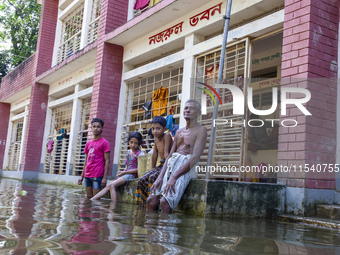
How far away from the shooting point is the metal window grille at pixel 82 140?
37.9 ft

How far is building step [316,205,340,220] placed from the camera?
4406 mm

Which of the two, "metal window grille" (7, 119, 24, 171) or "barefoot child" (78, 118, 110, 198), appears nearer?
"barefoot child" (78, 118, 110, 198)

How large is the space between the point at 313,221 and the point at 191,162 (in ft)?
5.04

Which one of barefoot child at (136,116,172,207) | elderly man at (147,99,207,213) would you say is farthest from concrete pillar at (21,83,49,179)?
elderly man at (147,99,207,213)

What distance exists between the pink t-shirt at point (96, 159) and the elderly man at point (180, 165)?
1844 mm

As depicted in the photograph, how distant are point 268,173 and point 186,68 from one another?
305 centimetres

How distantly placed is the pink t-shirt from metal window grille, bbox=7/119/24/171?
13687mm

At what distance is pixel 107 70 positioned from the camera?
991 cm

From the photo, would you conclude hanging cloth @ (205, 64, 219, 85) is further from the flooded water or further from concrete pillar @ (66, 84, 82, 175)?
concrete pillar @ (66, 84, 82, 175)

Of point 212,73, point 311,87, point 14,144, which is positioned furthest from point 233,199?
point 14,144

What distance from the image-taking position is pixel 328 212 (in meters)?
4.50

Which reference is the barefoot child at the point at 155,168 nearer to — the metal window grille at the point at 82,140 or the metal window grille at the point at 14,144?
the metal window grille at the point at 82,140

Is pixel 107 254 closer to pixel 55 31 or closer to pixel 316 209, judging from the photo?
pixel 316 209

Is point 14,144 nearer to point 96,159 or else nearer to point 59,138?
point 59,138
